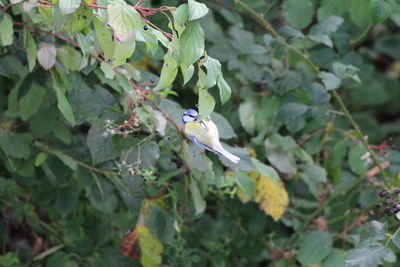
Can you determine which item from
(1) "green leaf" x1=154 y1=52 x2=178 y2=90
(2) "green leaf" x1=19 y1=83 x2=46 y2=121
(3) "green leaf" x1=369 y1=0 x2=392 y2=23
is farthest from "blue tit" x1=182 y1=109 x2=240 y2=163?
(3) "green leaf" x1=369 y1=0 x2=392 y2=23

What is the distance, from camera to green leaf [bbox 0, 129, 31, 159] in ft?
6.46

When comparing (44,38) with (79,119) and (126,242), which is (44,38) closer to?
(79,119)

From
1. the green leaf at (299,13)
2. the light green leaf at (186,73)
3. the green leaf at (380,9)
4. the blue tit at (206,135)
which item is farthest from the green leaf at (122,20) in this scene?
the green leaf at (299,13)

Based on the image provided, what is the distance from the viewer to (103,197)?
2.16 m

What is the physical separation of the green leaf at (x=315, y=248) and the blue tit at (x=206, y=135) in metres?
0.82

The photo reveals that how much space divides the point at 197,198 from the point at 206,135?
0.34 meters

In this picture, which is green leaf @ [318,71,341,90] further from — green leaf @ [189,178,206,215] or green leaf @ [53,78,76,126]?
Answer: green leaf @ [53,78,76,126]

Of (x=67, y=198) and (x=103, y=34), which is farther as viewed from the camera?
(x=67, y=198)

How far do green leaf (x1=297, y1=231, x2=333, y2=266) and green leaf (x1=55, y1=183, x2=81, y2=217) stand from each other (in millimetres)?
744

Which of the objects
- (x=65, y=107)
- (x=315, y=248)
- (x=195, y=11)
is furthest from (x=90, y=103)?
(x=315, y=248)

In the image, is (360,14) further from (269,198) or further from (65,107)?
(65,107)

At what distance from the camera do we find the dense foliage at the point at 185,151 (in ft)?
5.68

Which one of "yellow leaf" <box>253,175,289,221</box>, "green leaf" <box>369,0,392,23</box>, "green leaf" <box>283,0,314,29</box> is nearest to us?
"green leaf" <box>369,0,392,23</box>

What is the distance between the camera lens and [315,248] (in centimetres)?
224
